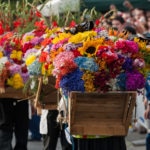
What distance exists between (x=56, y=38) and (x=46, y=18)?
1361 millimetres

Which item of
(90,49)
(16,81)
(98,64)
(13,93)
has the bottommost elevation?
(13,93)

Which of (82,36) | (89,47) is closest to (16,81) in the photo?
(82,36)

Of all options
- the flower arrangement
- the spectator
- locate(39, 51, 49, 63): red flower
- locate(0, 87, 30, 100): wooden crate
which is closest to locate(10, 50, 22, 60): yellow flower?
locate(0, 87, 30, 100): wooden crate

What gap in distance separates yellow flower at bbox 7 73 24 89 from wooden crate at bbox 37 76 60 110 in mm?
632

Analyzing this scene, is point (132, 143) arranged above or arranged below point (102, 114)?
below

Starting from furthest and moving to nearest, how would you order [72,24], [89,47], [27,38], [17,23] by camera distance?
[17,23] → [27,38] → [72,24] → [89,47]

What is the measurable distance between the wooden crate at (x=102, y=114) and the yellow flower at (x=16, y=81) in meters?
1.58

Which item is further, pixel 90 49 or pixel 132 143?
pixel 132 143

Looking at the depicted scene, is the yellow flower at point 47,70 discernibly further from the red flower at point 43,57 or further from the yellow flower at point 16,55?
the yellow flower at point 16,55

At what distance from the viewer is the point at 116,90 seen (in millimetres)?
4703

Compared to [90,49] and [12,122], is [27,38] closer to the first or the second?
[12,122]

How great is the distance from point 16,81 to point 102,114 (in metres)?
1.67

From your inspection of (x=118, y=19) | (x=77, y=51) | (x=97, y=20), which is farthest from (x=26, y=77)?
(x=118, y=19)

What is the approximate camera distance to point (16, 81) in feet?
20.5
